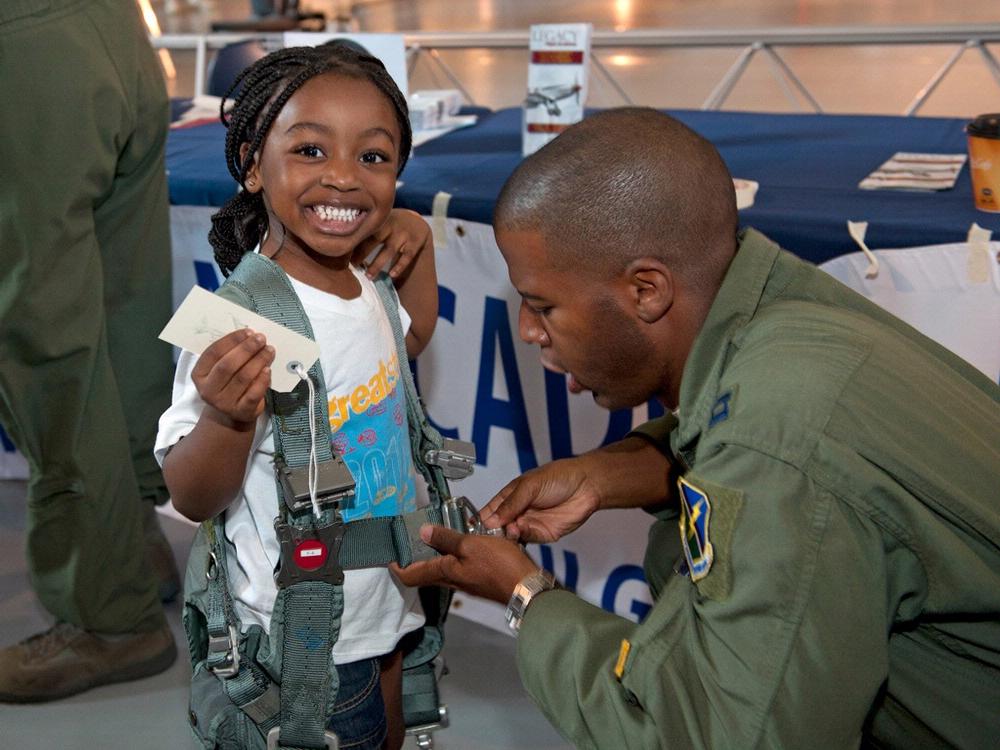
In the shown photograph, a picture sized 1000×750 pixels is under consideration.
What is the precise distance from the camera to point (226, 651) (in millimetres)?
1412

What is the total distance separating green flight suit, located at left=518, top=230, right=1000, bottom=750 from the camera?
3.26 ft

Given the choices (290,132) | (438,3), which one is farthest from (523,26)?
(290,132)

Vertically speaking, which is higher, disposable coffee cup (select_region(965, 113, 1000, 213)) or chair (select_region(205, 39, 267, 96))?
disposable coffee cup (select_region(965, 113, 1000, 213))

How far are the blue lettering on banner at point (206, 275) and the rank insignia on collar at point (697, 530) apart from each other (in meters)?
1.76

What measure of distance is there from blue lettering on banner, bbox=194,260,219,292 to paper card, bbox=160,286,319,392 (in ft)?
4.52

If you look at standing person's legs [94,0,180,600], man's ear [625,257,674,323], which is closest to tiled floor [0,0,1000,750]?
standing person's legs [94,0,180,600]

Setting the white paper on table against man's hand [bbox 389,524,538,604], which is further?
the white paper on table

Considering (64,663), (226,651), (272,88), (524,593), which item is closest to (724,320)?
(524,593)

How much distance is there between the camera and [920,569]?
1040mm

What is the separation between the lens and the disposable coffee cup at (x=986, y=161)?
192 centimetres

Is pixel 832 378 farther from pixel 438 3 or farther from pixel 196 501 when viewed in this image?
pixel 438 3

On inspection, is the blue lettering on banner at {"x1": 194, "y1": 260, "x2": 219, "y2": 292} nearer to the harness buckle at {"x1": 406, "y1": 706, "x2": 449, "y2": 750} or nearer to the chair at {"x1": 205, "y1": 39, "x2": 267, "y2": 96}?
the harness buckle at {"x1": 406, "y1": 706, "x2": 449, "y2": 750}

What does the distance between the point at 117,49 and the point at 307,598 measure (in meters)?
1.16

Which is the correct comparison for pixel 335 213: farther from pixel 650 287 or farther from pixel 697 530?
pixel 697 530
